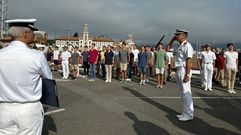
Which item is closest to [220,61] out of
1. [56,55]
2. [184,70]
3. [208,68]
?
[208,68]

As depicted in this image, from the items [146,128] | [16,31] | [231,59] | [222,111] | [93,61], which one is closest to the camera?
[16,31]

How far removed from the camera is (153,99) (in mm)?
10562

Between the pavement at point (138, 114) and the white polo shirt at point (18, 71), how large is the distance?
3175 millimetres

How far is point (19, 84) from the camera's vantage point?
10.6 feet

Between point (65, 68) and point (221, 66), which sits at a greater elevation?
point (221, 66)

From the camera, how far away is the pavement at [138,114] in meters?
6.55

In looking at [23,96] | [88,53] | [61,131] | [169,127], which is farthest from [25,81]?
[88,53]

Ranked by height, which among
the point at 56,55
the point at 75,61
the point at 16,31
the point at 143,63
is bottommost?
the point at 75,61

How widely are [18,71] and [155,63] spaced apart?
11.3 m

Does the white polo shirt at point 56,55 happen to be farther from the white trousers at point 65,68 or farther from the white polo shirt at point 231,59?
the white polo shirt at point 231,59

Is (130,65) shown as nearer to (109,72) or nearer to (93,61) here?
(109,72)

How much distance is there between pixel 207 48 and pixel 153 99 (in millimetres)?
4253

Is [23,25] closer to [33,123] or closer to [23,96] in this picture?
[23,96]

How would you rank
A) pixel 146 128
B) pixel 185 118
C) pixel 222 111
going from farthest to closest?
pixel 222 111
pixel 185 118
pixel 146 128
